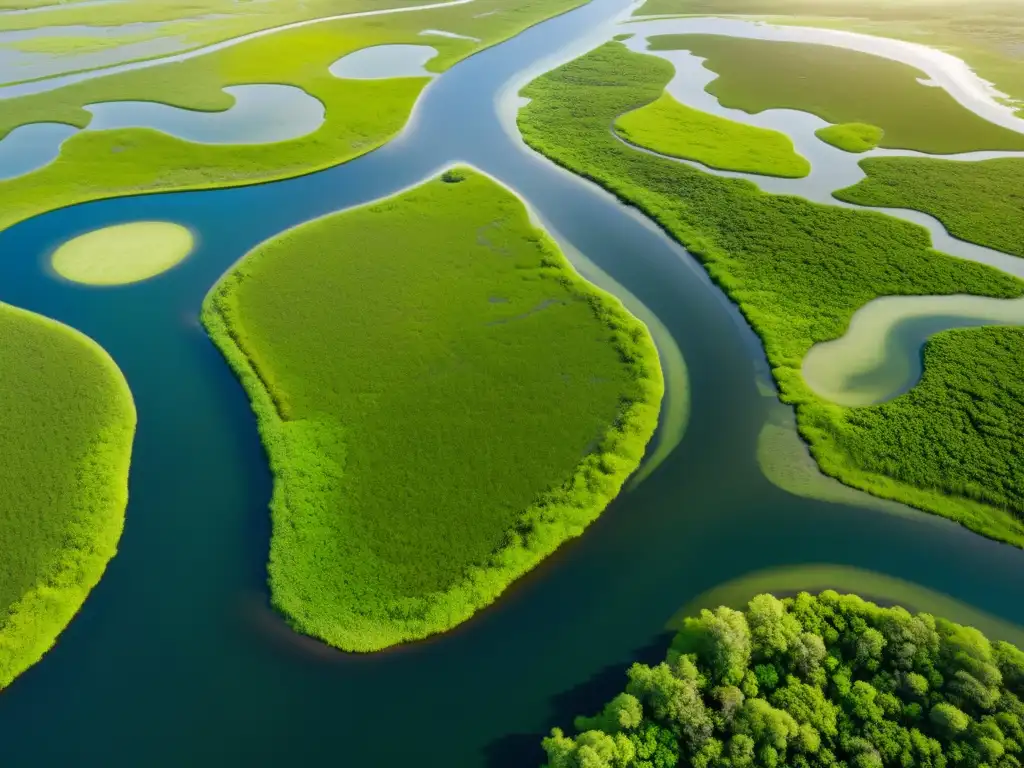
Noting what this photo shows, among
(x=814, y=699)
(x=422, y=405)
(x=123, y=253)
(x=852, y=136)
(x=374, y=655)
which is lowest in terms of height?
(x=374, y=655)

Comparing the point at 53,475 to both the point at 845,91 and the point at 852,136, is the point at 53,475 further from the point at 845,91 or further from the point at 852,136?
the point at 845,91

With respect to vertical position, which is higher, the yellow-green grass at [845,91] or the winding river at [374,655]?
the yellow-green grass at [845,91]

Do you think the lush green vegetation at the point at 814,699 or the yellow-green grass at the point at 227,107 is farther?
the yellow-green grass at the point at 227,107

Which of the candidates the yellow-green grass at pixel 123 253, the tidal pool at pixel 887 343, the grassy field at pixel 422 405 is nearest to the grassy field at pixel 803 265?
the tidal pool at pixel 887 343

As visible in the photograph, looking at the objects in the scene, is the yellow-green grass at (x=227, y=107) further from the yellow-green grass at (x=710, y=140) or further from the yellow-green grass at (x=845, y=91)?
the yellow-green grass at (x=845, y=91)

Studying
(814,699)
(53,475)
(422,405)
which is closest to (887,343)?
(814,699)

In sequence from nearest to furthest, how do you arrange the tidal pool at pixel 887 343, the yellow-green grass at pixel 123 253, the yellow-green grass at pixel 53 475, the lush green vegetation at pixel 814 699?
the lush green vegetation at pixel 814 699
the yellow-green grass at pixel 53 475
the tidal pool at pixel 887 343
the yellow-green grass at pixel 123 253
